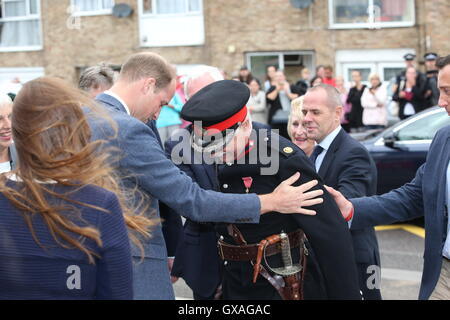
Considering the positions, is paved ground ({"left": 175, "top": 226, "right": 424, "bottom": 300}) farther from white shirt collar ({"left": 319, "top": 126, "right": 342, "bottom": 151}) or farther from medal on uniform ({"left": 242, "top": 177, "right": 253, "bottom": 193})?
medal on uniform ({"left": 242, "top": 177, "right": 253, "bottom": 193})

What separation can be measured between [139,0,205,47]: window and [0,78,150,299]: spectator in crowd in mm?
20204

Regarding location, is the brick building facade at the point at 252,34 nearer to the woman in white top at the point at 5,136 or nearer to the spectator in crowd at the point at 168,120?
the spectator in crowd at the point at 168,120

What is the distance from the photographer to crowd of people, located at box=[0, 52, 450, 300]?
222 centimetres

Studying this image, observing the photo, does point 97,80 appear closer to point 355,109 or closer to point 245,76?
point 245,76

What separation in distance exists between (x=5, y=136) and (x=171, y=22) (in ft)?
61.5

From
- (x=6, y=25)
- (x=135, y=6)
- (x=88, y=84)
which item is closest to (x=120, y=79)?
(x=88, y=84)

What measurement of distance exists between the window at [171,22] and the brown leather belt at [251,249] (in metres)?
19.2

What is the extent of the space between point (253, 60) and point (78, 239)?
19802mm

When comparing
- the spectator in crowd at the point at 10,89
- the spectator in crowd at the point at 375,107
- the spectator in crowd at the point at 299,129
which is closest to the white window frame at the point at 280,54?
the spectator in crowd at the point at 375,107

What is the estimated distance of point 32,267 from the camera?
2.22 meters

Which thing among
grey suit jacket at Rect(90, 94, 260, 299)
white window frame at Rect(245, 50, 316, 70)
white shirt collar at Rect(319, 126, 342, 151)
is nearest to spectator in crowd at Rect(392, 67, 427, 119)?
white window frame at Rect(245, 50, 316, 70)

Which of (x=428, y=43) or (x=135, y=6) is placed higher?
(x=135, y=6)

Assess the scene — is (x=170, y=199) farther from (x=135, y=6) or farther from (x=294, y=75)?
(x=135, y=6)

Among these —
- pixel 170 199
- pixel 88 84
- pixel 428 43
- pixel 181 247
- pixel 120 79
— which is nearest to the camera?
pixel 170 199
